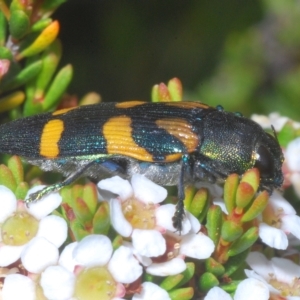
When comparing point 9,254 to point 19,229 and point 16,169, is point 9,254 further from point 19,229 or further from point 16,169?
point 16,169

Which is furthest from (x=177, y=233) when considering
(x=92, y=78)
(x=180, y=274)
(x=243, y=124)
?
(x=92, y=78)

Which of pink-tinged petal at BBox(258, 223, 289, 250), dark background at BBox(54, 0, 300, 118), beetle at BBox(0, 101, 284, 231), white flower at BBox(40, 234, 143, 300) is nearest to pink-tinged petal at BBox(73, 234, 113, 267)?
white flower at BBox(40, 234, 143, 300)

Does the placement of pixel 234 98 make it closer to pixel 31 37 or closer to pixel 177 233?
pixel 31 37

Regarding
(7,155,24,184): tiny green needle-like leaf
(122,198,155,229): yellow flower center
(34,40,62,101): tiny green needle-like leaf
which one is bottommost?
(122,198,155,229): yellow flower center

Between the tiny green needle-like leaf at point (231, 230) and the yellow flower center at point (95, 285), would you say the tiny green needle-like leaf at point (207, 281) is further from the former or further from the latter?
the yellow flower center at point (95, 285)

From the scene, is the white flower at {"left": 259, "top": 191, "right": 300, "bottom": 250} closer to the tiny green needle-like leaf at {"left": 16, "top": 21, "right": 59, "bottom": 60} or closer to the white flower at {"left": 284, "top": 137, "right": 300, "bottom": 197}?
the white flower at {"left": 284, "top": 137, "right": 300, "bottom": 197}

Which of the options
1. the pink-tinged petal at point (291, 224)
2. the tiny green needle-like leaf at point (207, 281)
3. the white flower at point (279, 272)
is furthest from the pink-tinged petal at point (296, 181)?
the tiny green needle-like leaf at point (207, 281)
